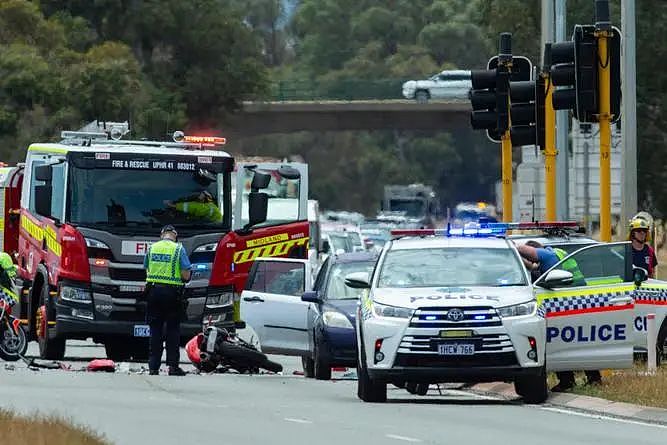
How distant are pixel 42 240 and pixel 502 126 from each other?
23.8ft

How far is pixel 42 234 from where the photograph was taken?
26.6 m

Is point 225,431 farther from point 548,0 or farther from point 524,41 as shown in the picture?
point 524,41

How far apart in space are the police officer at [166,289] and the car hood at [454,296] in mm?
4543

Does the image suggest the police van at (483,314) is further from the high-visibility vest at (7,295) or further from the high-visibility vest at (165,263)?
the high-visibility vest at (7,295)

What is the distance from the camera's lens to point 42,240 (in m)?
26.6

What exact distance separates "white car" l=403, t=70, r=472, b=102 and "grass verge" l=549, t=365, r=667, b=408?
2845 inches

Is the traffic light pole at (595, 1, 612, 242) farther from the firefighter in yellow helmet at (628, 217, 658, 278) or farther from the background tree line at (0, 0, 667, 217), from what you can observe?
the background tree line at (0, 0, 667, 217)

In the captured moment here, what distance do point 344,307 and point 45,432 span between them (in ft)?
33.4

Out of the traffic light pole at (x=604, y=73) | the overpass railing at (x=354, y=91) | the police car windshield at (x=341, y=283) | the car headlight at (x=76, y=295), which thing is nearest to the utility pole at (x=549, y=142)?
the police car windshield at (x=341, y=283)

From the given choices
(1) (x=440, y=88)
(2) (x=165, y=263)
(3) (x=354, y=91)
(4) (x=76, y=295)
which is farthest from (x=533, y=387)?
(1) (x=440, y=88)

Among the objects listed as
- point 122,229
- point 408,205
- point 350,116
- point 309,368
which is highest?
point 350,116

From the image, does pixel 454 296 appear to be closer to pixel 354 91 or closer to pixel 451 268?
pixel 451 268

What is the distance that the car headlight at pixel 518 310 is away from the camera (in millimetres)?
19016

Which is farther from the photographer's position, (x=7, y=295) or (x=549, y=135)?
(x=549, y=135)
